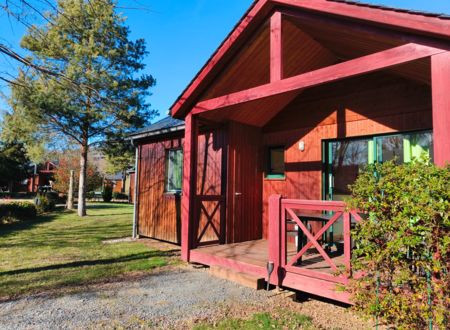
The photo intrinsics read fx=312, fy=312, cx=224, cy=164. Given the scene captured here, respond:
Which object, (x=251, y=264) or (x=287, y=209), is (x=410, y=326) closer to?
(x=287, y=209)

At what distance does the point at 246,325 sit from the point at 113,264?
11.5 ft

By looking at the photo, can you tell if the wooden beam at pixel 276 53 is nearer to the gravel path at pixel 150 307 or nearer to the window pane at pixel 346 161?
the window pane at pixel 346 161

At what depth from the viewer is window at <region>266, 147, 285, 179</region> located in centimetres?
730

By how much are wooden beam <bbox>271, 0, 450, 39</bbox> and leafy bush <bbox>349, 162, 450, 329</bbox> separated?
159 centimetres

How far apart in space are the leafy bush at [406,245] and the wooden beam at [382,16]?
1595 mm

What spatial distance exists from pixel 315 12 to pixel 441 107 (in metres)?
2.21

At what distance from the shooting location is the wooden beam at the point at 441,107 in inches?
122

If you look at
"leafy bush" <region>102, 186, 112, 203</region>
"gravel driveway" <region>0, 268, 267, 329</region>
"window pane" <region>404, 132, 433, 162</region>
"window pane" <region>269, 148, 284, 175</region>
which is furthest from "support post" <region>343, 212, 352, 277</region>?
"leafy bush" <region>102, 186, 112, 203</region>

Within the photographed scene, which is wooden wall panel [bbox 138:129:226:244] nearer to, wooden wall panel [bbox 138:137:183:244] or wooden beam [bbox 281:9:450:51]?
wooden wall panel [bbox 138:137:183:244]

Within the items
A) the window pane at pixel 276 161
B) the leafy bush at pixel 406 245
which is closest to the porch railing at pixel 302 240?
the leafy bush at pixel 406 245

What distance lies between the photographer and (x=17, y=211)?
13945mm

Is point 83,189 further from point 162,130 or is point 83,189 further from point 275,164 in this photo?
point 275,164

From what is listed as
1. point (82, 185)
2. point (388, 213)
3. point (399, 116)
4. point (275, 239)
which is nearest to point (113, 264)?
point (275, 239)

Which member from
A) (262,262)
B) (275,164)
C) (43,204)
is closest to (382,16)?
(262,262)
